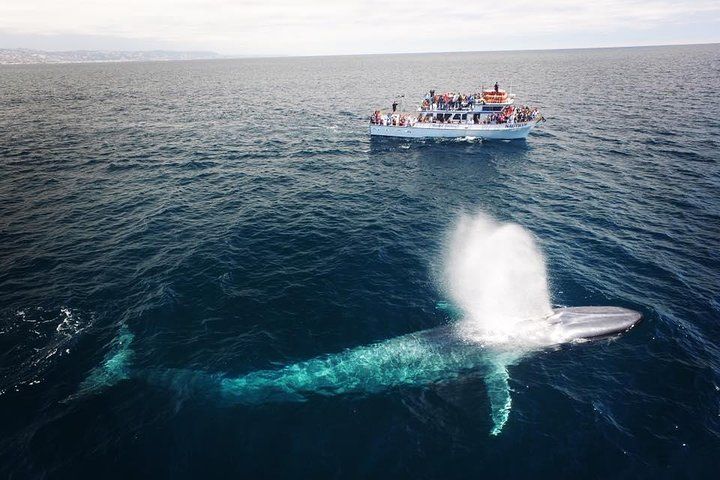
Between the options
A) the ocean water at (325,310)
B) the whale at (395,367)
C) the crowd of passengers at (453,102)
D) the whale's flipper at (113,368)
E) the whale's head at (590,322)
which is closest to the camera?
the ocean water at (325,310)

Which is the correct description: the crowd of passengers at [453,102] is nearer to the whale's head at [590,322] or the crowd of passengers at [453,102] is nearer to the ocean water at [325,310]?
the ocean water at [325,310]

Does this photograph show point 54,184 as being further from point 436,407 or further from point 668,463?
point 668,463

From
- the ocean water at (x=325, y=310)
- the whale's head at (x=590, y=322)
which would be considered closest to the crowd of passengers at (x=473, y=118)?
the ocean water at (x=325, y=310)

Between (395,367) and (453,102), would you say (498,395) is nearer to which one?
(395,367)

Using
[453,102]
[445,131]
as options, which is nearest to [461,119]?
[453,102]

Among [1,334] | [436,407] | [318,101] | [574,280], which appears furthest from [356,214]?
[318,101]

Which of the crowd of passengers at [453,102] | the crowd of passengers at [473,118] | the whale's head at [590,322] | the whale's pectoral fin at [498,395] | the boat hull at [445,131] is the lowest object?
the whale's pectoral fin at [498,395]

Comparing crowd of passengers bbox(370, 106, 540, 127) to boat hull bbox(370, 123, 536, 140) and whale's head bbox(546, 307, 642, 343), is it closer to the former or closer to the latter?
boat hull bbox(370, 123, 536, 140)
